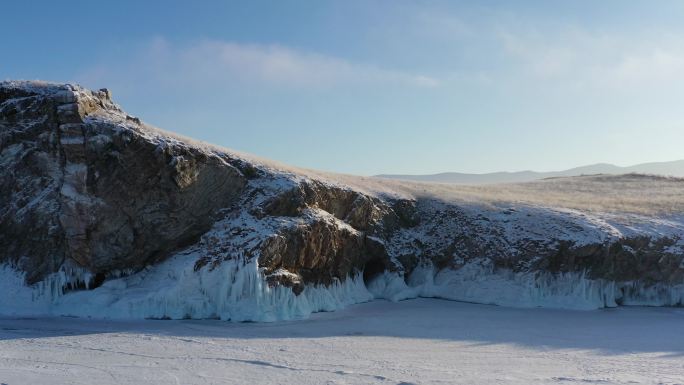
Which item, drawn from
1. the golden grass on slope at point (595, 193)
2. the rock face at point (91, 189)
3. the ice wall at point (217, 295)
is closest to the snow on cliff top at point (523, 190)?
the golden grass on slope at point (595, 193)

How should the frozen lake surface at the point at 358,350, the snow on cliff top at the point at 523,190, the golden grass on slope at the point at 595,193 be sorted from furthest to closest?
the golden grass on slope at the point at 595,193 → the snow on cliff top at the point at 523,190 → the frozen lake surface at the point at 358,350

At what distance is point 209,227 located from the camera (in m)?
18.8

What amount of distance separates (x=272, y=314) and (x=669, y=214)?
61.2 ft

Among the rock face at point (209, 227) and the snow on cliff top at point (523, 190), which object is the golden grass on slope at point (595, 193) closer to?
the snow on cliff top at point (523, 190)

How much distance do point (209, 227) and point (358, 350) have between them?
311 inches

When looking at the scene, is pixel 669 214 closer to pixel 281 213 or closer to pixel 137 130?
pixel 281 213

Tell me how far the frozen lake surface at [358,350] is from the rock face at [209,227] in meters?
2.45

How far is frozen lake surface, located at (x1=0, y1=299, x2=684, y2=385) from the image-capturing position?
35.4 ft

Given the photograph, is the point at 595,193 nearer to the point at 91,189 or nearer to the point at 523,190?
the point at 523,190

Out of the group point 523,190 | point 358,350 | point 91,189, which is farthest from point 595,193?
point 91,189

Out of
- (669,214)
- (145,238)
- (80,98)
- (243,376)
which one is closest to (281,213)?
(145,238)

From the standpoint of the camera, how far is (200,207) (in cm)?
1905

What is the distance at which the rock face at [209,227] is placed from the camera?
1806 centimetres

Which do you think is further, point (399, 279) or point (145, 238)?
point (399, 279)
